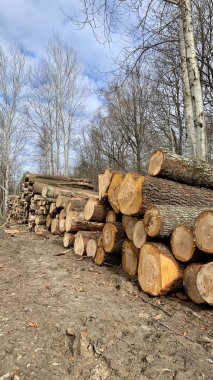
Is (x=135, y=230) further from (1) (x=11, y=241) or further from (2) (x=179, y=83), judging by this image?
(2) (x=179, y=83)

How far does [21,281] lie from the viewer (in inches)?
177

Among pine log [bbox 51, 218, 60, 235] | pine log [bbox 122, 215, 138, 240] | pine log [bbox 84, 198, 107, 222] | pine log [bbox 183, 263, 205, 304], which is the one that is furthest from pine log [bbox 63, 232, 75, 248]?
pine log [bbox 183, 263, 205, 304]

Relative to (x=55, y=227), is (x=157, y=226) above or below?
above

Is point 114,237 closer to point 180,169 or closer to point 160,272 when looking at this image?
point 160,272

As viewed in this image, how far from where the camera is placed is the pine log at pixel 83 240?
5922 millimetres

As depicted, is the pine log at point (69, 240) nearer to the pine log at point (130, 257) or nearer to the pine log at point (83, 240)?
the pine log at point (83, 240)

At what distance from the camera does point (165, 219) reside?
4129mm

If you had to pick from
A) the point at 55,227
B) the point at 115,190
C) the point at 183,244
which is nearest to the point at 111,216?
the point at 115,190

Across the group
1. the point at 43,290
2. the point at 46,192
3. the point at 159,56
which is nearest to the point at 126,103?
the point at 159,56

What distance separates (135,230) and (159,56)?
905cm

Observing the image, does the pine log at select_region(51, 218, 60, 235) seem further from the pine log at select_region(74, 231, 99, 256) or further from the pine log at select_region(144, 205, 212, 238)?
the pine log at select_region(144, 205, 212, 238)

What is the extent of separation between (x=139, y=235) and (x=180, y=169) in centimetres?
138

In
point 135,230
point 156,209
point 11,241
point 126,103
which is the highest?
point 126,103

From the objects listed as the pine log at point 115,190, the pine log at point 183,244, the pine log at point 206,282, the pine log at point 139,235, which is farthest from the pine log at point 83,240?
the pine log at point 206,282
